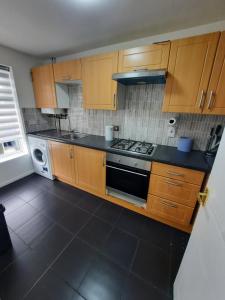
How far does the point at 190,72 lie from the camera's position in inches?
55.9

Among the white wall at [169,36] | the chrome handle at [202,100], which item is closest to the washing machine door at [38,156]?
the white wall at [169,36]

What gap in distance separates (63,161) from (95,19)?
77.7 inches

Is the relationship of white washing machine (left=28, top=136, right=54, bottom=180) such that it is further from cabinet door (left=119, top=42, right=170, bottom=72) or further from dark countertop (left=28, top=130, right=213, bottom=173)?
cabinet door (left=119, top=42, right=170, bottom=72)

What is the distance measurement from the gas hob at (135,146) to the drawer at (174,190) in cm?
33

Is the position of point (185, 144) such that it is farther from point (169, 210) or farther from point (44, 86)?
point (44, 86)

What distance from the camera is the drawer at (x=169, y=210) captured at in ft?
5.16

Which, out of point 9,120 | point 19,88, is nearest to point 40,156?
point 9,120

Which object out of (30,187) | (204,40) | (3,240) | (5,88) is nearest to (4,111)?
(5,88)

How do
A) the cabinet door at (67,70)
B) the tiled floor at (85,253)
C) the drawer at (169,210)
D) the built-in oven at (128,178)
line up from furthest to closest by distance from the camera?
1. the cabinet door at (67,70)
2. the built-in oven at (128,178)
3. the drawer at (169,210)
4. the tiled floor at (85,253)

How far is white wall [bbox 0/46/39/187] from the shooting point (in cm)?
227

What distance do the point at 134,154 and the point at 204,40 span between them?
1.33 meters

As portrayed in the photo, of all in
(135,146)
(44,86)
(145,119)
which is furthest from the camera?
(44,86)

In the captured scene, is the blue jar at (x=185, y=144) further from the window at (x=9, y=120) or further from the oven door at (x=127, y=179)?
the window at (x=9, y=120)

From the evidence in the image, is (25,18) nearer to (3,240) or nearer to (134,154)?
(134,154)
